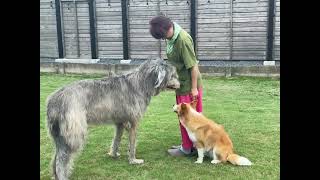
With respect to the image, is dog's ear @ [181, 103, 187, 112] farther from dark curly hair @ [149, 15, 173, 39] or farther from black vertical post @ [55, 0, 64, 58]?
black vertical post @ [55, 0, 64, 58]

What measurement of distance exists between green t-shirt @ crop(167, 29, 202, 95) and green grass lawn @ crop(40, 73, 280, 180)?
932 millimetres

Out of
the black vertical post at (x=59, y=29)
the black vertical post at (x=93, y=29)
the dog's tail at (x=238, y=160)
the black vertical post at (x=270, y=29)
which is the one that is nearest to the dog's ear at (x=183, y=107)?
the dog's tail at (x=238, y=160)

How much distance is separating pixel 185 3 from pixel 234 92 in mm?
3359

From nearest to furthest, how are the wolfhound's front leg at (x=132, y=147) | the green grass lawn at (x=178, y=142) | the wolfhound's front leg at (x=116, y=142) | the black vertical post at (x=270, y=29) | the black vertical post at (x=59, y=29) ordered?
the green grass lawn at (x=178, y=142)
the wolfhound's front leg at (x=132, y=147)
the wolfhound's front leg at (x=116, y=142)
the black vertical post at (x=270, y=29)
the black vertical post at (x=59, y=29)

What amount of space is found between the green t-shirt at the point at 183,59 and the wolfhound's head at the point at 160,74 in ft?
0.43

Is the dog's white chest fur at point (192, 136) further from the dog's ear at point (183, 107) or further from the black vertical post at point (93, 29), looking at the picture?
the black vertical post at point (93, 29)

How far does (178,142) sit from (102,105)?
5.57 ft

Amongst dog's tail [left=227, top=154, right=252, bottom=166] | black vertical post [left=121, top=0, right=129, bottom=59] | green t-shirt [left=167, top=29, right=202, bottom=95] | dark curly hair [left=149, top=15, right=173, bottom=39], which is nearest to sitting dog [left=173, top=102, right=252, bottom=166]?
dog's tail [left=227, top=154, right=252, bottom=166]

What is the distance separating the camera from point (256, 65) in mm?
10625

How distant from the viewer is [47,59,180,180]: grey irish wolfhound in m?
3.93

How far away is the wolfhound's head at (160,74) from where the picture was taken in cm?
466

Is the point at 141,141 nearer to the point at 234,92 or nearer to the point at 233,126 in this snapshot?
the point at 233,126

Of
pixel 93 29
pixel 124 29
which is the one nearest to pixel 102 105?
pixel 124 29

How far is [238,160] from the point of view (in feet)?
15.0
